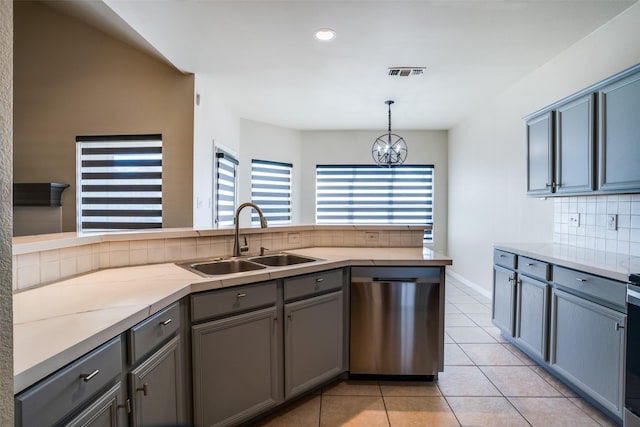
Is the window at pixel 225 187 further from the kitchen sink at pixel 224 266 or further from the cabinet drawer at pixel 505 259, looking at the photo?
the cabinet drawer at pixel 505 259

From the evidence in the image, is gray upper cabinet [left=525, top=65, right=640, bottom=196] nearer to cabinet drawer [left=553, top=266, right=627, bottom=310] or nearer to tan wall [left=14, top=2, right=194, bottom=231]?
cabinet drawer [left=553, top=266, right=627, bottom=310]

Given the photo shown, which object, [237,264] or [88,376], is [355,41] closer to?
[237,264]

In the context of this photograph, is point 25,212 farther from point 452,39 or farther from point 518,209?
point 518,209

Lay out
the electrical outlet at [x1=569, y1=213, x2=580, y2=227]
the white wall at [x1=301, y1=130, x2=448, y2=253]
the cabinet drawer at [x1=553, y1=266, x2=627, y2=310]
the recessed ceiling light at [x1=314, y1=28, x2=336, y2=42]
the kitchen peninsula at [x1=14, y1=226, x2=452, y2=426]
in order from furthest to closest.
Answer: the white wall at [x1=301, y1=130, x2=448, y2=253] → the electrical outlet at [x1=569, y1=213, x2=580, y2=227] → the recessed ceiling light at [x1=314, y1=28, x2=336, y2=42] → the cabinet drawer at [x1=553, y1=266, x2=627, y2=310] → the kitchen peninsula at [x1=14, y1=226, x2=452, y2=426]

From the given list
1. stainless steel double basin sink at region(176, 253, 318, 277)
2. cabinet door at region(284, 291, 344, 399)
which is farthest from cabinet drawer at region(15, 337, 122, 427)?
cabinet door at region(284, 291, 344, 399)

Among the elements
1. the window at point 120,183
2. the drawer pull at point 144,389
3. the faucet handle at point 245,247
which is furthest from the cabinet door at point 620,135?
the window at point 120,183

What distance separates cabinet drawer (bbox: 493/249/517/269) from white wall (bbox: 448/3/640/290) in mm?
645

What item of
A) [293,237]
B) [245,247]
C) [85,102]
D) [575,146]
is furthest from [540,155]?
[85,102]

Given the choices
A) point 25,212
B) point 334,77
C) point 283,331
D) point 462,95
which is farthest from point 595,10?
point 25,212

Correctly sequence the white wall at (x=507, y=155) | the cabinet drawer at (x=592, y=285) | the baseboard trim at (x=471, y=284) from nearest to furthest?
1. the cabinet drawer at (x=592, y=285)
2. the white wall at (x=507, y=155)
3. the baseboard trim at (x=471, y=284)

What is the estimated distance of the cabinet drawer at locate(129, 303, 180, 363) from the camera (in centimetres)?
118

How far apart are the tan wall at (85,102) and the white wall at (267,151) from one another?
172 centimetres

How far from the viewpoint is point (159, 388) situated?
4.46 feet

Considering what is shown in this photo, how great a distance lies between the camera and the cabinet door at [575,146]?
2354mm
